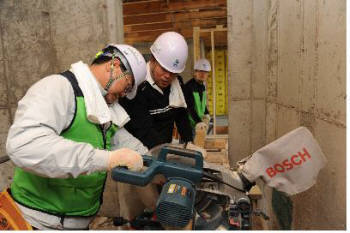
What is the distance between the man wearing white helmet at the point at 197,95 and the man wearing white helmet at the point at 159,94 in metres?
1.53

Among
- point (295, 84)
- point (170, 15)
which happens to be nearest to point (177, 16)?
point (170, 15)

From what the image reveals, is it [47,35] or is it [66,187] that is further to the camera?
[47,35]

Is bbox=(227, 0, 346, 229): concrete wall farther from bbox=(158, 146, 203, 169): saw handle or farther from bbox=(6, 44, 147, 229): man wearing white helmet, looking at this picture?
bbox=(6, 44, 147, 229): man wearing white helmet

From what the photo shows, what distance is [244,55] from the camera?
2.92m

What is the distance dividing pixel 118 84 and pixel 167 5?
577cm

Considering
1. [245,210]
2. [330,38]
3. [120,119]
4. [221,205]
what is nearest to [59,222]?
[120,119]

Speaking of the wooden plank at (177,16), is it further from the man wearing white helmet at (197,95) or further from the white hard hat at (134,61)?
the white hard hat at (134,61)

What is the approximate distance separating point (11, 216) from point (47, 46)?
212cm

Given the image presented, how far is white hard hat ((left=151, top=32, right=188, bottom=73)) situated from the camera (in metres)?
2.41

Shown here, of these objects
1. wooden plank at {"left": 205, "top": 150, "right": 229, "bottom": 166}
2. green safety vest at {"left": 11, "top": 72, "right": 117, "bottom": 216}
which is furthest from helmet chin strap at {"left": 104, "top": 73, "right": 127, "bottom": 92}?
wooden plank at {"left": 205, "top": 150, "right": 229, "bottom": 166}

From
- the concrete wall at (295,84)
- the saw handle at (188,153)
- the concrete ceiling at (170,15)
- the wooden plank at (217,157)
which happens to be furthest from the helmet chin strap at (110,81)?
the concrete ceiling at (170,15)

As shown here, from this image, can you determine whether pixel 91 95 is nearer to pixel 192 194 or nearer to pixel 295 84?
pixel 192 194

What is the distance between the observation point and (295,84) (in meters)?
1.97

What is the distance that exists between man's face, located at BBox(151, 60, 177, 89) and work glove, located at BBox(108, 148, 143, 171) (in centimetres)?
126
